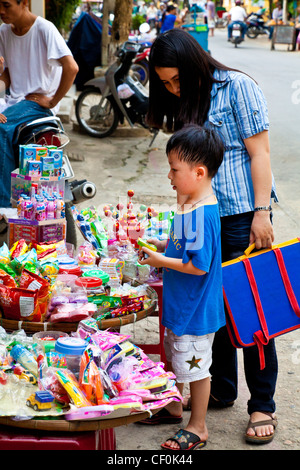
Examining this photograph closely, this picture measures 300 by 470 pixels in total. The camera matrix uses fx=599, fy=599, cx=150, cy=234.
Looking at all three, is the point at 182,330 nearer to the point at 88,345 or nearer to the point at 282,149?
the point at 88,345

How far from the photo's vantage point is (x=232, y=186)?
250cm

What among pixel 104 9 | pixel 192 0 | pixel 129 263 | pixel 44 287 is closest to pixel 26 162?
pixel 129 263

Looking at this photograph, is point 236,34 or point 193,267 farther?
point 236,34

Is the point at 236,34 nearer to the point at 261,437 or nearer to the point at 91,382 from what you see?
the point at 261,437

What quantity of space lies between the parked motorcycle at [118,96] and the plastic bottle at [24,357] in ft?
20.6

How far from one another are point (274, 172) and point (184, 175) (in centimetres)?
525

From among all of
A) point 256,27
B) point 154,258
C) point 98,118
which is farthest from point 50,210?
point 256,27

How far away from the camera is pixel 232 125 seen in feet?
8.07

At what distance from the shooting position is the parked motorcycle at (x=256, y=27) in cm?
2928

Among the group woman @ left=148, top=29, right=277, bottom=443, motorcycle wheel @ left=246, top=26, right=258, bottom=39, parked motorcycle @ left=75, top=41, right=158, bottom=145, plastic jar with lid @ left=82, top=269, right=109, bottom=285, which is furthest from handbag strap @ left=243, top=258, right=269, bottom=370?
motorcycle wheel @ left=246, top=26, right=258, bottom=39

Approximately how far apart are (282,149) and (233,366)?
5959mm

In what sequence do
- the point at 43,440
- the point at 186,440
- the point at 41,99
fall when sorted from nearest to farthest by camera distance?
the point at 43,440 < the point at 186,440 < the point at 41,99

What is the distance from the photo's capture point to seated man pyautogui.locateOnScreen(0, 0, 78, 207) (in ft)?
13.6

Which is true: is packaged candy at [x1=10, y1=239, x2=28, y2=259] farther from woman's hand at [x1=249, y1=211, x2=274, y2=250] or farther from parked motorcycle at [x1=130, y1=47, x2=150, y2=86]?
parked motorcycle at [x1=130, y1=47, x2=150, y2=86]
